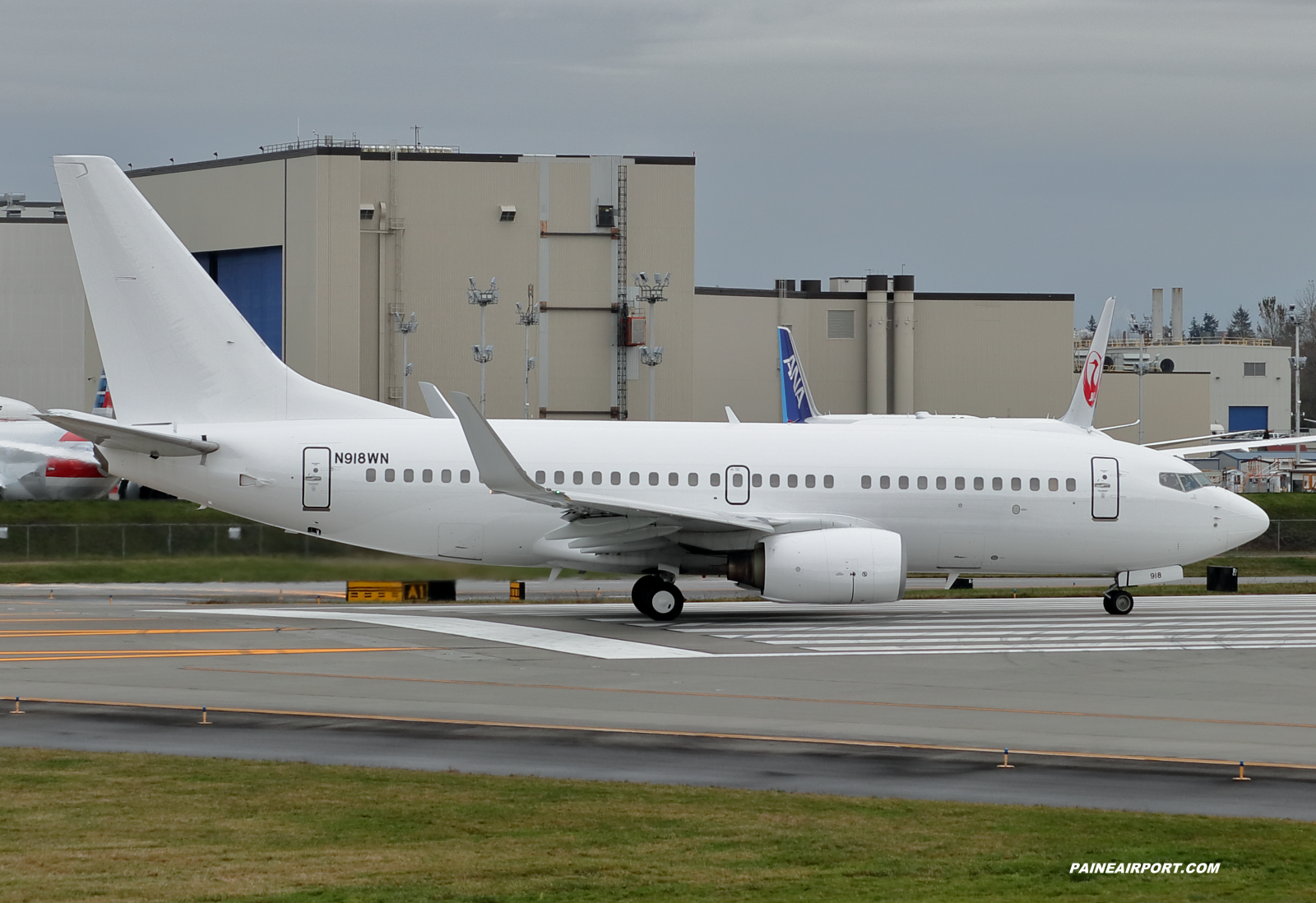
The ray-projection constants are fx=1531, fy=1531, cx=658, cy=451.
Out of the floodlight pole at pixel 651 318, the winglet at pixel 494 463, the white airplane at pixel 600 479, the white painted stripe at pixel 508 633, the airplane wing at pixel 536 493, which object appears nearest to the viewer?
the white painted stripe at pixel 508 633

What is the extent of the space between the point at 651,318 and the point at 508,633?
4925cm

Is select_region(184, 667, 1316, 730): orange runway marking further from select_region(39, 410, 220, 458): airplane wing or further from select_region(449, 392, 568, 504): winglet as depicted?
select_region(39, 410, 220, 458): airplane wing

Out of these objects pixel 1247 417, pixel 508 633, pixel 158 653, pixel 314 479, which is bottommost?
pixel 158 653

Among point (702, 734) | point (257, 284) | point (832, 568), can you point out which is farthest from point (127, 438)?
point (257, 284)

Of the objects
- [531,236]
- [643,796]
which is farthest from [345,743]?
[531,236]

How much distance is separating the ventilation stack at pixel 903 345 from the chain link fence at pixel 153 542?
5003 cm

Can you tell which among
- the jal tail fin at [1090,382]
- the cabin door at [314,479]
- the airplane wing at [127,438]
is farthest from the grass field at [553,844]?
the jal tail fin at [1090,382]

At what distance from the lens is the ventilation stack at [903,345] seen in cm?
8350

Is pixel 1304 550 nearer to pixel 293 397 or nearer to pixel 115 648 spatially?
pixel 293 397

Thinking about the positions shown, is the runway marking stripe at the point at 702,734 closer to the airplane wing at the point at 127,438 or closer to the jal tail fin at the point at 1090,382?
the airplane wing at the point at 127,438

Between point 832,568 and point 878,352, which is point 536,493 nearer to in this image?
point 832,568

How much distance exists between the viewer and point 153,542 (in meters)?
38.3

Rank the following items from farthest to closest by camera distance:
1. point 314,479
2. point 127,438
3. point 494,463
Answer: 1. point 314,479
2. point 127,438
3. point 494,463

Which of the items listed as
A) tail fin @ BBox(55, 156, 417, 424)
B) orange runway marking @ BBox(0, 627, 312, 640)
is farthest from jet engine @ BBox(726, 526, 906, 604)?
tail fin @ BBox(55, 156, 417, 424)
